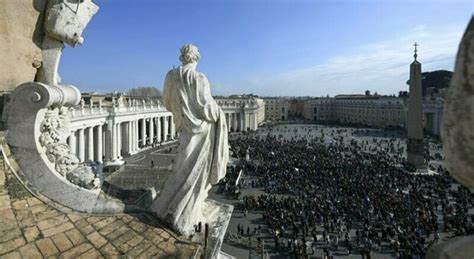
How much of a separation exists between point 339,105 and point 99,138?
13754 cm

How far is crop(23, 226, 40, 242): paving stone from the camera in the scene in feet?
9.98

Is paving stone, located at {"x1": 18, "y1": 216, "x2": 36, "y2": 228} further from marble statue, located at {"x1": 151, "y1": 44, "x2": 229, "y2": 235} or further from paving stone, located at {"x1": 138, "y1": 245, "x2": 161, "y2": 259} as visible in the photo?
marble statue, located at {"x1": 151, "y1": 44, "x2": 229, "y2": 235}

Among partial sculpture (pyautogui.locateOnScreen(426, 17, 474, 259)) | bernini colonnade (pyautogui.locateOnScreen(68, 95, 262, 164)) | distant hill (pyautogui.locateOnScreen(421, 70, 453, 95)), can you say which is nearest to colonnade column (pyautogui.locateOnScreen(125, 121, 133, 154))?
bernini colonnade (pyautogui.locateOnScreen(68, 95, 262, 164))

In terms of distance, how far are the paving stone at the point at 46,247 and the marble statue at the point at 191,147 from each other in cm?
110

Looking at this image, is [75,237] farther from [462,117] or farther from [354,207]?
[354,207]

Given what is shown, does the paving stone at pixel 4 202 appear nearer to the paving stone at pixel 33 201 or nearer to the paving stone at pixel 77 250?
Result: the paving stone at pixel 33 201

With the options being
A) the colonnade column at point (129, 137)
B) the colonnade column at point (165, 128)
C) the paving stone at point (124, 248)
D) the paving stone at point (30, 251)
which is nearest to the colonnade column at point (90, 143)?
the colonnade column at point (129, 137)

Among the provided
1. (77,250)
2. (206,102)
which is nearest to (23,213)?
(77,250)

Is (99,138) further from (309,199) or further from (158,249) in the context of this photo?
(158,249)

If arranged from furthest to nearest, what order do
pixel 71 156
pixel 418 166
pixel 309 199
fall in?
pixel 418 166
pixel 309 199
pixel 71 156

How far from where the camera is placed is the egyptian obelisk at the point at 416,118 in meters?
42.8

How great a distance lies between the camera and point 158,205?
4.00 m

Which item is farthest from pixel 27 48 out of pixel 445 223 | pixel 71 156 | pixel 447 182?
pixel 447 182

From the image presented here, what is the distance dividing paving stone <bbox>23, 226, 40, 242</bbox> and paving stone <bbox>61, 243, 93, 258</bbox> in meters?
0.27
